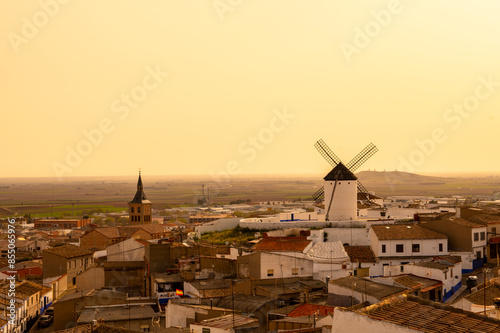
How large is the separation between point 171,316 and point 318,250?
9.34 meters

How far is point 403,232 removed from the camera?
30078 mm

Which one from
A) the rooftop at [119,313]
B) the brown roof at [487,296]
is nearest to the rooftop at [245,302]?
the rooftop at [119,313]

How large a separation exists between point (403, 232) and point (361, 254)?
2.19 m

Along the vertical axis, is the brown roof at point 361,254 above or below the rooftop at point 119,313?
above

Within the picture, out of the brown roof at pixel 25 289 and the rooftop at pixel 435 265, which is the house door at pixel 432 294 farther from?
the brown roof at pixel 25 289

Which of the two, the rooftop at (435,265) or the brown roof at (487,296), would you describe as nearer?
the brown roof at (487,296)

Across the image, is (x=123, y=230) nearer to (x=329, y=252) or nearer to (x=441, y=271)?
(x=329, y=252)

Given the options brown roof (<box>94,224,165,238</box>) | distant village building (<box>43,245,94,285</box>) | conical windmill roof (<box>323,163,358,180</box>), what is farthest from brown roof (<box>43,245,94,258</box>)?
conical windmill roof (<box>323,163,358,180</box>)

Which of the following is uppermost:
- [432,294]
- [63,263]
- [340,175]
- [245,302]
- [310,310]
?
[340,175]

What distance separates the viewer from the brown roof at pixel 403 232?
29.6 meters

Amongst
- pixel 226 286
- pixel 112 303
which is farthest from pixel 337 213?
pixel 112 303

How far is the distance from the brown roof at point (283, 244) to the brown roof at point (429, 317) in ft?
59.8

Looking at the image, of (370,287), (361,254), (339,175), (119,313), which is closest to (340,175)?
(339,175)

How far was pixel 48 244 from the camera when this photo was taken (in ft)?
187
